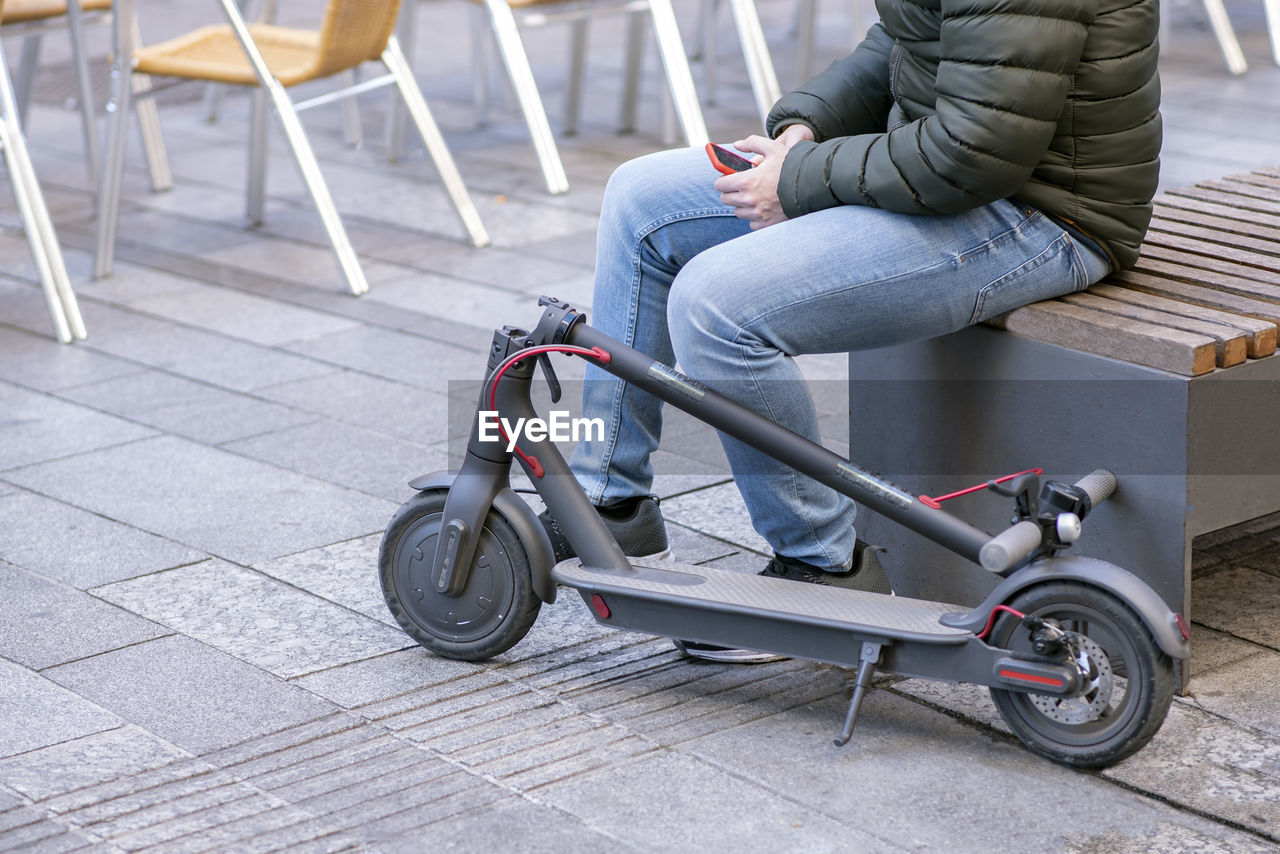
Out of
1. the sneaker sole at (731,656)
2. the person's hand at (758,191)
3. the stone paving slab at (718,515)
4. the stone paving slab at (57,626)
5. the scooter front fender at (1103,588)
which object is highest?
the person's hand at (758,191)

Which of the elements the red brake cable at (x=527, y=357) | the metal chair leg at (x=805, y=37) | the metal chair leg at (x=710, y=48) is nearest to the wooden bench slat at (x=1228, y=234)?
the red brake cable at (x=527, y=357)

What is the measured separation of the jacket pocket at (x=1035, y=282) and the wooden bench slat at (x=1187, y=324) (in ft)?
0.11

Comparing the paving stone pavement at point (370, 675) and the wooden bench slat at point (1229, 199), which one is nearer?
the paving stone pavement at point (370, 675)

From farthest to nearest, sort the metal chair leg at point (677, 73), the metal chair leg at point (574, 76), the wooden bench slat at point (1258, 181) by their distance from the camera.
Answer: the metal chair leg at point (574, 76) → the metal chair leg at point (677, 73) → the wooden bench slat at point (1258, 181)

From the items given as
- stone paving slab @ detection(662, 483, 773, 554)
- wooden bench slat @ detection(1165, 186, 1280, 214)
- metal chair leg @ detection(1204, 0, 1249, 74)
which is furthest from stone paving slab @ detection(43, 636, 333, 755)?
metal chair leg @ detection(1204, 0, 1249, 74)

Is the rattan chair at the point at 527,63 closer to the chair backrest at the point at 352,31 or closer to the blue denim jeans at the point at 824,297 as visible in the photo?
the chair backrest at the point at 352,31

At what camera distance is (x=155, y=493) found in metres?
3.54

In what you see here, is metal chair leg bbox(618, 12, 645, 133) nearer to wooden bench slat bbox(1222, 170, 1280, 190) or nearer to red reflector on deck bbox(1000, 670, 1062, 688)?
wooden bench slat bbox(1222, 170, 1280, 190)

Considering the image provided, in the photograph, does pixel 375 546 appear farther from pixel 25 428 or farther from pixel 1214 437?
pixel 1214 437

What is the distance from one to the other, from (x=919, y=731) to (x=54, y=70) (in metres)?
7.58

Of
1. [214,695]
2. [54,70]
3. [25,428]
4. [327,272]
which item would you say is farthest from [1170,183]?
[54,70]

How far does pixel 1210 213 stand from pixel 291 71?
10.2 ft

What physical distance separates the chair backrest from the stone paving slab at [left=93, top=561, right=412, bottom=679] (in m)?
2.54

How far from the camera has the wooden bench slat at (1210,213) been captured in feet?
10.1
